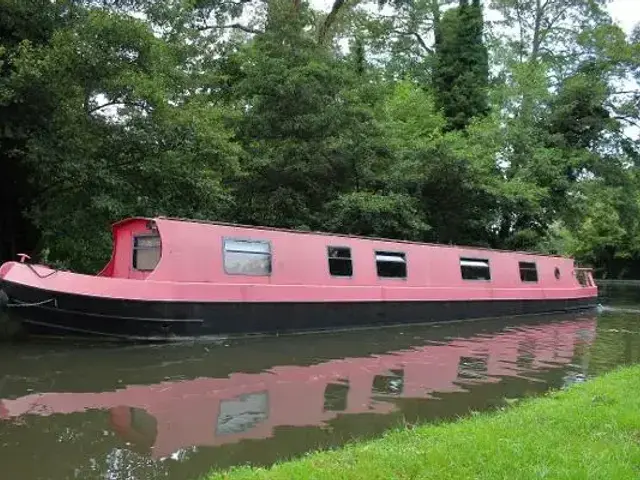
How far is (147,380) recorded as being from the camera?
28.5 feet

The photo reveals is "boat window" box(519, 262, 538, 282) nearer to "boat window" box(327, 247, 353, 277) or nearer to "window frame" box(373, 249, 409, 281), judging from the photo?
"window frame" box(373, 249, 409, 281)

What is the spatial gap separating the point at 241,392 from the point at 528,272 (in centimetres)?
1332

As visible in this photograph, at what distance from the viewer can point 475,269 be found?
17578mm

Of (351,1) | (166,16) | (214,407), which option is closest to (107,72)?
(166,16)

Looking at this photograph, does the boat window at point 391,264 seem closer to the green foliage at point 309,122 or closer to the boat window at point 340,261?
the boat window at point 340,261

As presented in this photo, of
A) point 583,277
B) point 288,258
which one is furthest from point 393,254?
point 583,277

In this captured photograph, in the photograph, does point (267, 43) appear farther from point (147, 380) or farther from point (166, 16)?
point (147, 380)

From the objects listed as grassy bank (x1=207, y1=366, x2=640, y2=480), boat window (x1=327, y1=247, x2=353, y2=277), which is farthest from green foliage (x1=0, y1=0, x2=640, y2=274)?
grassy bank (x1=207, y1=366, x2=640, y2=480)

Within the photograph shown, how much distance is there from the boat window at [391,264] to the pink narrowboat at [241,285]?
1.1 inches

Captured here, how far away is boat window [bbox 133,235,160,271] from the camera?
1203cm

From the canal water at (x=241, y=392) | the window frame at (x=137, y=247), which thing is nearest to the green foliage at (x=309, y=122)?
the window frame at (x=137, y=247)

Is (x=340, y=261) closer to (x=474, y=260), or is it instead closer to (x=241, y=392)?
(x=474, y=260)

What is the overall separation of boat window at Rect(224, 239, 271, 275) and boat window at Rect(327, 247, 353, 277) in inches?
66.5

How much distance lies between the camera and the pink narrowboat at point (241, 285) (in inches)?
424
